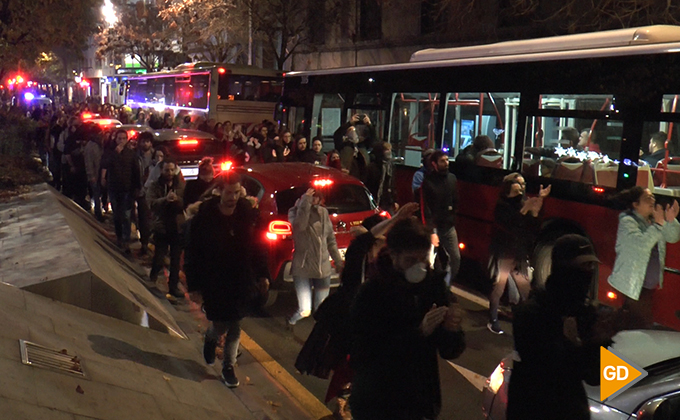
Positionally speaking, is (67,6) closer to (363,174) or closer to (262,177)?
(363,174)

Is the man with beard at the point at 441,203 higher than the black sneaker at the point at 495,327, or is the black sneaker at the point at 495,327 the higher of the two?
the man with beard at the point at 441,203

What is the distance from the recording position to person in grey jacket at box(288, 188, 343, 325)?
7145 mm

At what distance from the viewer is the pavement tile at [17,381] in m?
4.04

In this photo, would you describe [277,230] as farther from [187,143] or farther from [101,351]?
[187,143]

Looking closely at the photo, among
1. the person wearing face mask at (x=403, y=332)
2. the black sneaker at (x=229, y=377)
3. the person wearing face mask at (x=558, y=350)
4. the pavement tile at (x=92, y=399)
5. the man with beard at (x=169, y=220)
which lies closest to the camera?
the person wearing face mask at (x=558, y=350)

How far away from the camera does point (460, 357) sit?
23.6 feet

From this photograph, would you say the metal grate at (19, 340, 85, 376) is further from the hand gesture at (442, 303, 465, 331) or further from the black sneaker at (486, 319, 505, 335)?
the black sneaker at (486, 319, 505, 335)

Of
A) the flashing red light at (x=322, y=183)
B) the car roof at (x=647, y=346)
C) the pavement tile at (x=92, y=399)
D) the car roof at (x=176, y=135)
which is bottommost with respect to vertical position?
the pavement tile at (x=92, y=399)

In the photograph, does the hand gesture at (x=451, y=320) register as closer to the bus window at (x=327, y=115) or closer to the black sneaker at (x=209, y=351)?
the black sneaker at (x=209, y=351)

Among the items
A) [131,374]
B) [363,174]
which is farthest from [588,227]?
[131,374]

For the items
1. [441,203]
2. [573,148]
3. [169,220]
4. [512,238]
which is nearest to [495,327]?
[512,238]

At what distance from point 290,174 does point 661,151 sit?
14.2ft

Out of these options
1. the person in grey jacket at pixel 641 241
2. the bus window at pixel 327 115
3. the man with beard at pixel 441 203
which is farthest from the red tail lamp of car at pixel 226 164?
the person in grey jacket at pixel 641 241

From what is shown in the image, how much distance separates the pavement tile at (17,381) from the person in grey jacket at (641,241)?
512cm
